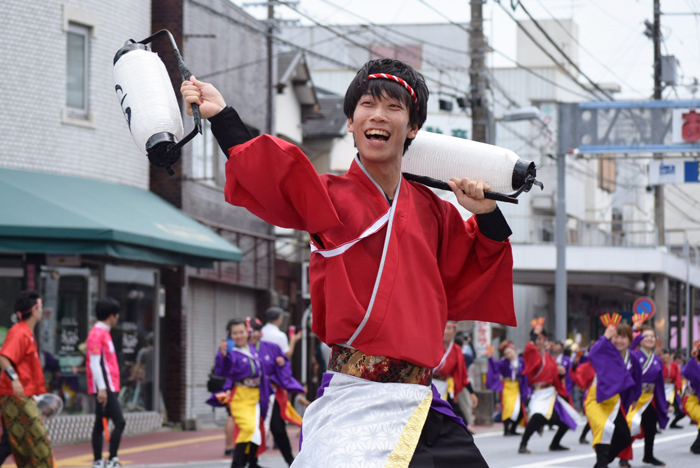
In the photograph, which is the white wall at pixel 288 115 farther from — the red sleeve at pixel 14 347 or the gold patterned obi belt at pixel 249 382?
the red sleeve at pixel 14 347

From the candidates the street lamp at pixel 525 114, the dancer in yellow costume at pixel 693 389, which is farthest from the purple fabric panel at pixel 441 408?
the street lamp at pixel 525 114

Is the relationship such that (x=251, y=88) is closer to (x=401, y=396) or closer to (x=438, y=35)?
(x=401, y=396)

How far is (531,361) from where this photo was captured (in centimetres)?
1599

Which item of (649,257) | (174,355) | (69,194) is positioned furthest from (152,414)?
(649,257)

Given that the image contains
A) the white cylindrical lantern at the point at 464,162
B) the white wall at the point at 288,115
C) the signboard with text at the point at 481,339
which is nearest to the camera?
the white cylindrical lantern at the point at 464,162

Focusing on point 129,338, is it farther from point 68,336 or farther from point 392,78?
point 392,78

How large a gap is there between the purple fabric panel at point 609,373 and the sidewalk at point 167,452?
3.82 metres

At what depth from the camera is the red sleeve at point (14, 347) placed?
9.85m

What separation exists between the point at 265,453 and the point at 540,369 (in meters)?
4.43

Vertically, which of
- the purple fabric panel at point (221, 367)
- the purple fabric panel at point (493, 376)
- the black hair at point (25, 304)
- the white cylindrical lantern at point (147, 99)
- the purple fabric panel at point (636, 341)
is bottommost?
the purple fabric panel at point (493, 376)

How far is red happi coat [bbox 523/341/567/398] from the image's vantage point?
15.8m

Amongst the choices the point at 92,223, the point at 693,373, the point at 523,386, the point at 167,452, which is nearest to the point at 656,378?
the point at 693,373

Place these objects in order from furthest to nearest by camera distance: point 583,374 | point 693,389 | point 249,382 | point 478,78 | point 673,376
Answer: point 673,376 → point 478,78 → point 583,374 → point 693,389 → point 249,382

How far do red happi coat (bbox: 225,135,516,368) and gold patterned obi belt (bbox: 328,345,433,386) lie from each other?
0.05 meters
